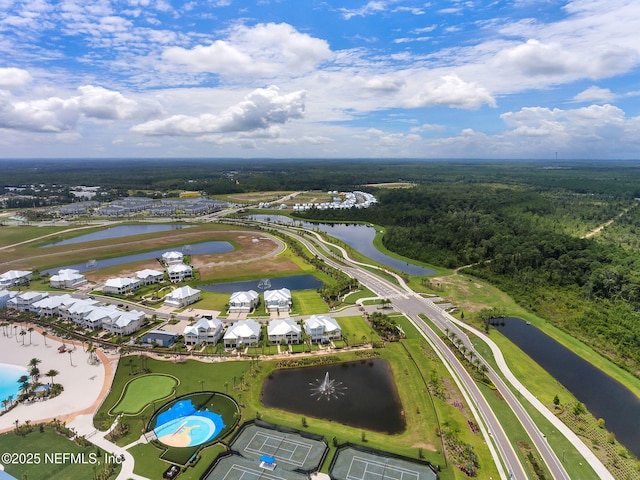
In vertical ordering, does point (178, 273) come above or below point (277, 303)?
above

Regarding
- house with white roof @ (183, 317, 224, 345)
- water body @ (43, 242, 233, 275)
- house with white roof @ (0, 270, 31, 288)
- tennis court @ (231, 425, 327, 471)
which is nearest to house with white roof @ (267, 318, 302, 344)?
house with white roof @ (183, 317, 224, 345)

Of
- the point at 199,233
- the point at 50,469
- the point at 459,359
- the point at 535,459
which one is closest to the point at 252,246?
the point at 199,233

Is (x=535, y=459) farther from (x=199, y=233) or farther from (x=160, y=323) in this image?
(x=199, y=233)

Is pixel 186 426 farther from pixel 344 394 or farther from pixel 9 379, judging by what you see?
pixel 9 379

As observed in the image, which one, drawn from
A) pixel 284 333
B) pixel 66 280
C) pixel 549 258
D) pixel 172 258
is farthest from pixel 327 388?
pixel 549 258

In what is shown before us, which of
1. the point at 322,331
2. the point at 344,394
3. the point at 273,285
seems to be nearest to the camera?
the point at 344,394

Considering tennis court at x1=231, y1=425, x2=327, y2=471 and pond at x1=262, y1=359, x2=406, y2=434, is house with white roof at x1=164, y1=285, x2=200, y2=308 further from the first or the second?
tennis court at x1=231, y1=425, x2=327, y2=471

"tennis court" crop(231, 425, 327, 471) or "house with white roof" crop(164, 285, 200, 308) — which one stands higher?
"house with white roof" crop(164, 285, 200, 308)
